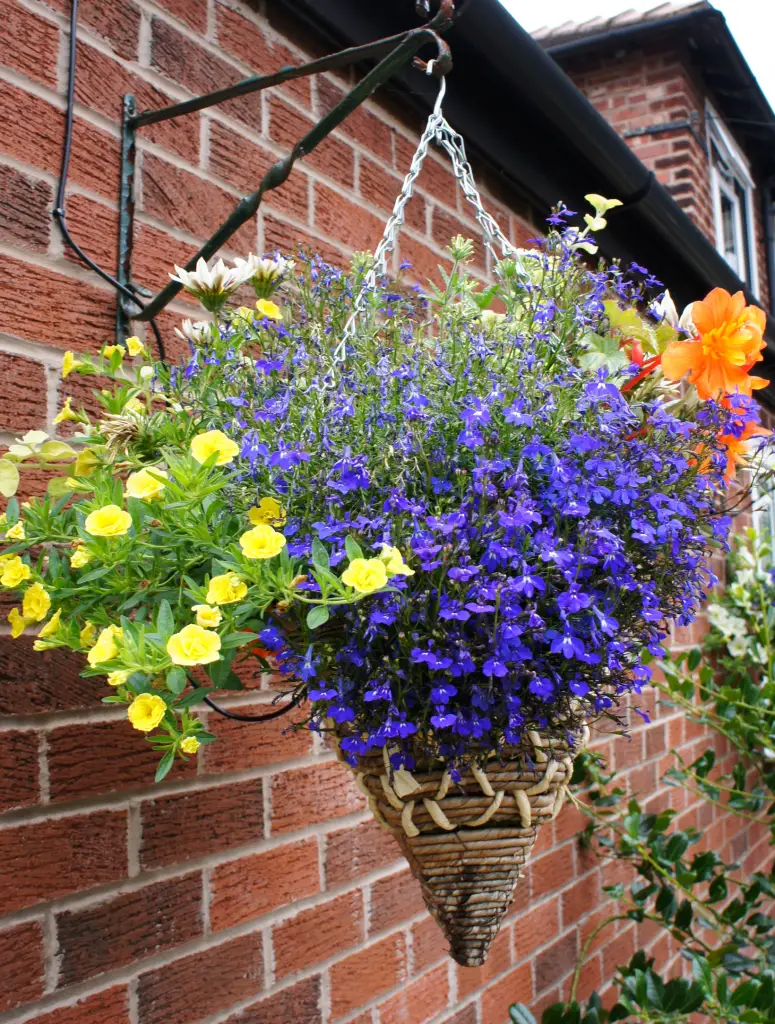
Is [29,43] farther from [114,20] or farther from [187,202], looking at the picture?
[187,202]

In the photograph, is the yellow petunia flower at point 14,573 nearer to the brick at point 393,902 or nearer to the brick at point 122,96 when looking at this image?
the brick at point 122,96

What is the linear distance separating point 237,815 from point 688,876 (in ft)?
5.27

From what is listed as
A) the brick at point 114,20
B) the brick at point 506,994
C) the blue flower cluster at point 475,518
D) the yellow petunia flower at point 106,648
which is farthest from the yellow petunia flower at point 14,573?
the brick at point 506,994

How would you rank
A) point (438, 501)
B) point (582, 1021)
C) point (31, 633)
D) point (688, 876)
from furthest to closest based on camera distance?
point (688, 876)
point (582, 1021)
point (31, 633)
point (438, 501)

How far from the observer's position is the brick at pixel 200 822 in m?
1.35

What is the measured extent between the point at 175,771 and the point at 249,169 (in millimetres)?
1089

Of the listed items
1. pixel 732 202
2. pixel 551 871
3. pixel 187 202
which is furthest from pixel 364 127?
pixel 732 202

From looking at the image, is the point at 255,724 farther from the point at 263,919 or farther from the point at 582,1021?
the point at 582,1021

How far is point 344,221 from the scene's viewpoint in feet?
6.16

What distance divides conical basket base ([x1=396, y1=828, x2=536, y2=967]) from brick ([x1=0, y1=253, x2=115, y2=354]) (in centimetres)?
59

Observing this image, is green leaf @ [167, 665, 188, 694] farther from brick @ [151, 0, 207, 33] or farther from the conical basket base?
brick @ [151, 0, 207, 33]

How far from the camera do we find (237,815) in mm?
1515

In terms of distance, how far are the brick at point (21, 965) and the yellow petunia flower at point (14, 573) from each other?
0.52m

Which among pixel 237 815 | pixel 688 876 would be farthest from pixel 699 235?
pixel 237 815
